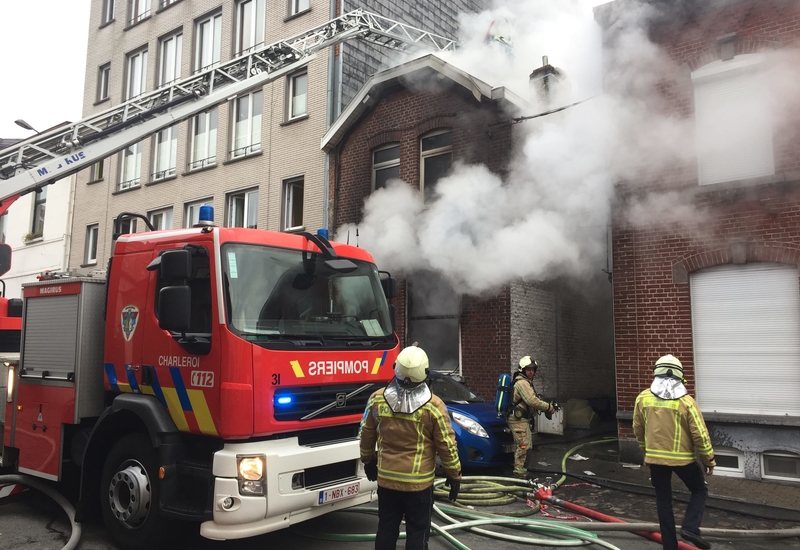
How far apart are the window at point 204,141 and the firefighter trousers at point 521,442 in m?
11.7

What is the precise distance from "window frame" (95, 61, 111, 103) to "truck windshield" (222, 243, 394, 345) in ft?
58.7

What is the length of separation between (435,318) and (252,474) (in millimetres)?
7413

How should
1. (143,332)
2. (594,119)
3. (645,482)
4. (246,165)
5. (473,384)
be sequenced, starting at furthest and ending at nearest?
(246,165) < (473,384) < (594,119) < (645,482) < (143,332)

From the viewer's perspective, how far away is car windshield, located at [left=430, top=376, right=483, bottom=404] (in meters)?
8.65

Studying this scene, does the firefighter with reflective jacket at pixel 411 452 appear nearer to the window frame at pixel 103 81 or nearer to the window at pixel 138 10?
the window at pixel 138 10

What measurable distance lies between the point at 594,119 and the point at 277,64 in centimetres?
542

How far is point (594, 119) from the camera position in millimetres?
9633

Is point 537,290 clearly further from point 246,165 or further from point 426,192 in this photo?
point 246,165

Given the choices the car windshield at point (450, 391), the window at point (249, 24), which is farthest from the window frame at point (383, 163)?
the window at point (249, 24)

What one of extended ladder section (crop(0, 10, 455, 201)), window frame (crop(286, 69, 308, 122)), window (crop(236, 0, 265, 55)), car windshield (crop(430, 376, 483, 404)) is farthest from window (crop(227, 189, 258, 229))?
car windshield (crop(430, 376, 483, 404))

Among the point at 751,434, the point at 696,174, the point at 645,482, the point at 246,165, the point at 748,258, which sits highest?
the point at 246,165

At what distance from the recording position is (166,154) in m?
17.9

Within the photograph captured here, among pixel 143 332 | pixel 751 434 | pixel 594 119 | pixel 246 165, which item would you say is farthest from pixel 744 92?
pixel 246 165

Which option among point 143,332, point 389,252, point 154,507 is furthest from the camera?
point 389,252
